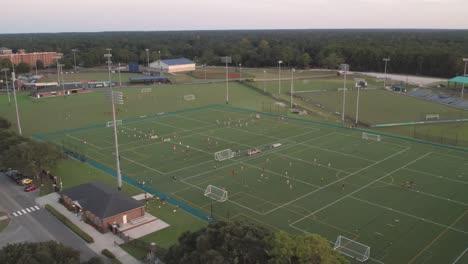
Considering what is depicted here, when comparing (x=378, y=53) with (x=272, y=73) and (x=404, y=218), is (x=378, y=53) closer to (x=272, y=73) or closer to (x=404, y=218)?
(x=272, y=73)

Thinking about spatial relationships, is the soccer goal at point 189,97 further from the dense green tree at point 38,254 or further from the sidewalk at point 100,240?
the dense green tree at point 38,254

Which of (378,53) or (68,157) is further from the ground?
(378,53)

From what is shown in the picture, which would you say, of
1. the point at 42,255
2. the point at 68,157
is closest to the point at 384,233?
the point at 42,255

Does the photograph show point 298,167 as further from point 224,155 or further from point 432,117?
point 432,117

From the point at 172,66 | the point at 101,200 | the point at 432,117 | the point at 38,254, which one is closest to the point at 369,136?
the point at 432,117

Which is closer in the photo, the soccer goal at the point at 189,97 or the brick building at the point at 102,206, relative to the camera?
the brick building at the point at 102,206

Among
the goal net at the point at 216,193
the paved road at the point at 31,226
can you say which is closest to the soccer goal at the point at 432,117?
the goal net at the point at 216,193
